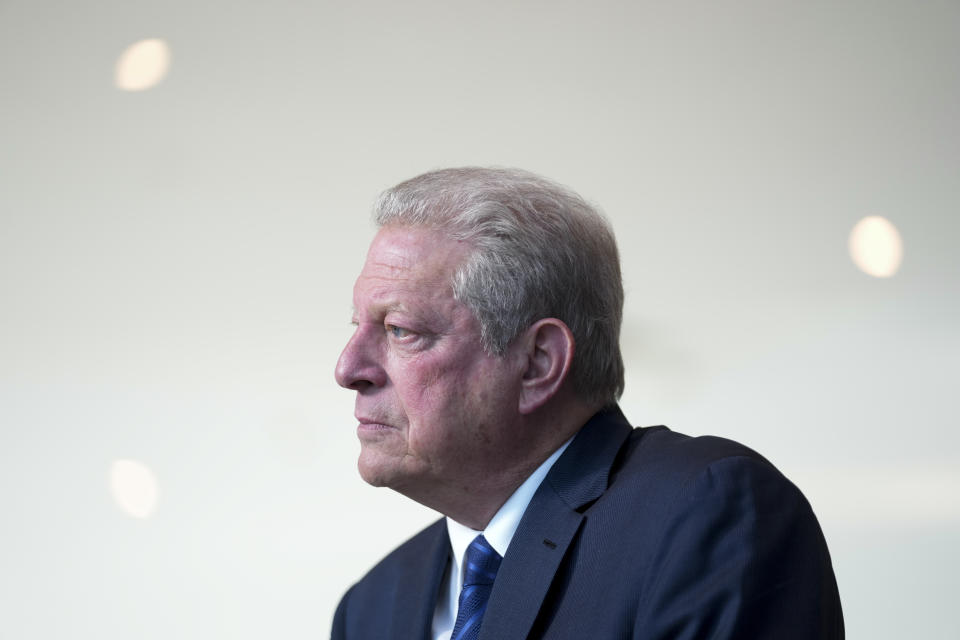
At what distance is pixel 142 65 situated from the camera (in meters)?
3.40

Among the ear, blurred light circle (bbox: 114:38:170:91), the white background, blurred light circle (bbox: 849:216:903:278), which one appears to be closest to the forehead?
the ear

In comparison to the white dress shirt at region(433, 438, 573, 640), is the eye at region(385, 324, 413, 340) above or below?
above

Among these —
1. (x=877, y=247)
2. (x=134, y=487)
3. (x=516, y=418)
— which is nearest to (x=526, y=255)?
(x=516, y=418)

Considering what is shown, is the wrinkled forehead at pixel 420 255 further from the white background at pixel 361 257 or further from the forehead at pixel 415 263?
the white background at pixel 361 257

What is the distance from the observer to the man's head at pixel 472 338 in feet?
5.38

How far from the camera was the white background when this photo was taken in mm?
2828

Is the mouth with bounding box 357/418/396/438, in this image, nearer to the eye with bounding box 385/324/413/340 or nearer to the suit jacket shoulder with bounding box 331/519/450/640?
the eye with bounding box 385/324/413/340

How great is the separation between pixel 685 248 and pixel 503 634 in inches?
68.8

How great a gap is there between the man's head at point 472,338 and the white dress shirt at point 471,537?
0.06ft

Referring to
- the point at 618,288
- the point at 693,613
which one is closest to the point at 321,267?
the point at 618,288

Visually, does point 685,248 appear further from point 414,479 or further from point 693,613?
point 693,613

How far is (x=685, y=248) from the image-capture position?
3.02m

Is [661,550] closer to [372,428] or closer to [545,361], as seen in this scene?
[545,361]

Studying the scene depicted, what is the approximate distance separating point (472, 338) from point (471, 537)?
37cm
